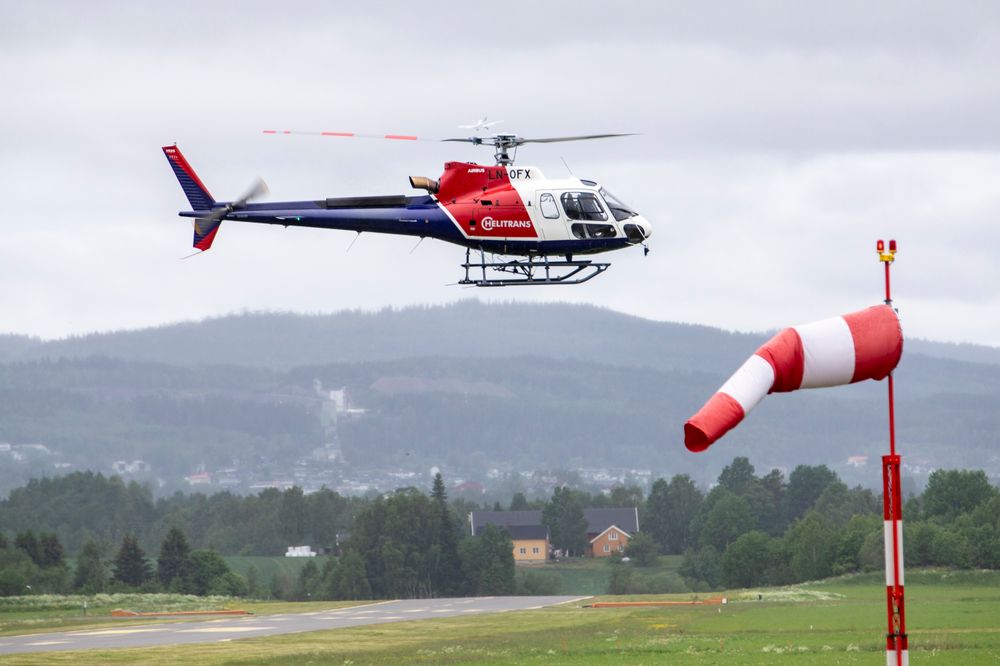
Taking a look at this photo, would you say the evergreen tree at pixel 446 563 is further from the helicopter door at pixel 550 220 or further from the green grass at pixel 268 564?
the helicopter door at pixel 550 220

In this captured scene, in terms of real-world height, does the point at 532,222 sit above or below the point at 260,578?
above

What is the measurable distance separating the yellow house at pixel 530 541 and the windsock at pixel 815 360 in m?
112

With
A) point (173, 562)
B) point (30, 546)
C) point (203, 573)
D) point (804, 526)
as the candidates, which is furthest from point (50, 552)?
point (804, 526)

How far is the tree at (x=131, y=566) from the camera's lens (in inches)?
3590

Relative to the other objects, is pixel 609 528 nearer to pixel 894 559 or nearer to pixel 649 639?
pixel 649 639

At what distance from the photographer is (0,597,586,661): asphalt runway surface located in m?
47.3

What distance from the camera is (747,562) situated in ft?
320

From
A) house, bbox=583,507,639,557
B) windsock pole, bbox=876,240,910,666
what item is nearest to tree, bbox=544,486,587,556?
house, bbox=583,507,639,557

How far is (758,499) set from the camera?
441ft

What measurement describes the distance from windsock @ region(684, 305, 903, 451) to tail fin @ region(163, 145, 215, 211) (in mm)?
30236

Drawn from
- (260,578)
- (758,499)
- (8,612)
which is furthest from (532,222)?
(758,499)

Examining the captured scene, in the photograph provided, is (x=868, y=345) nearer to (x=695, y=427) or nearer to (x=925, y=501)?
(x=695, y=427)

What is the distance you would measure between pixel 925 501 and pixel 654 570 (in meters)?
28.0

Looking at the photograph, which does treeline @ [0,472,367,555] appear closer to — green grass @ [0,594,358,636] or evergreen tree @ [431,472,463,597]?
evergreen tree @ [431,472,463,597]
